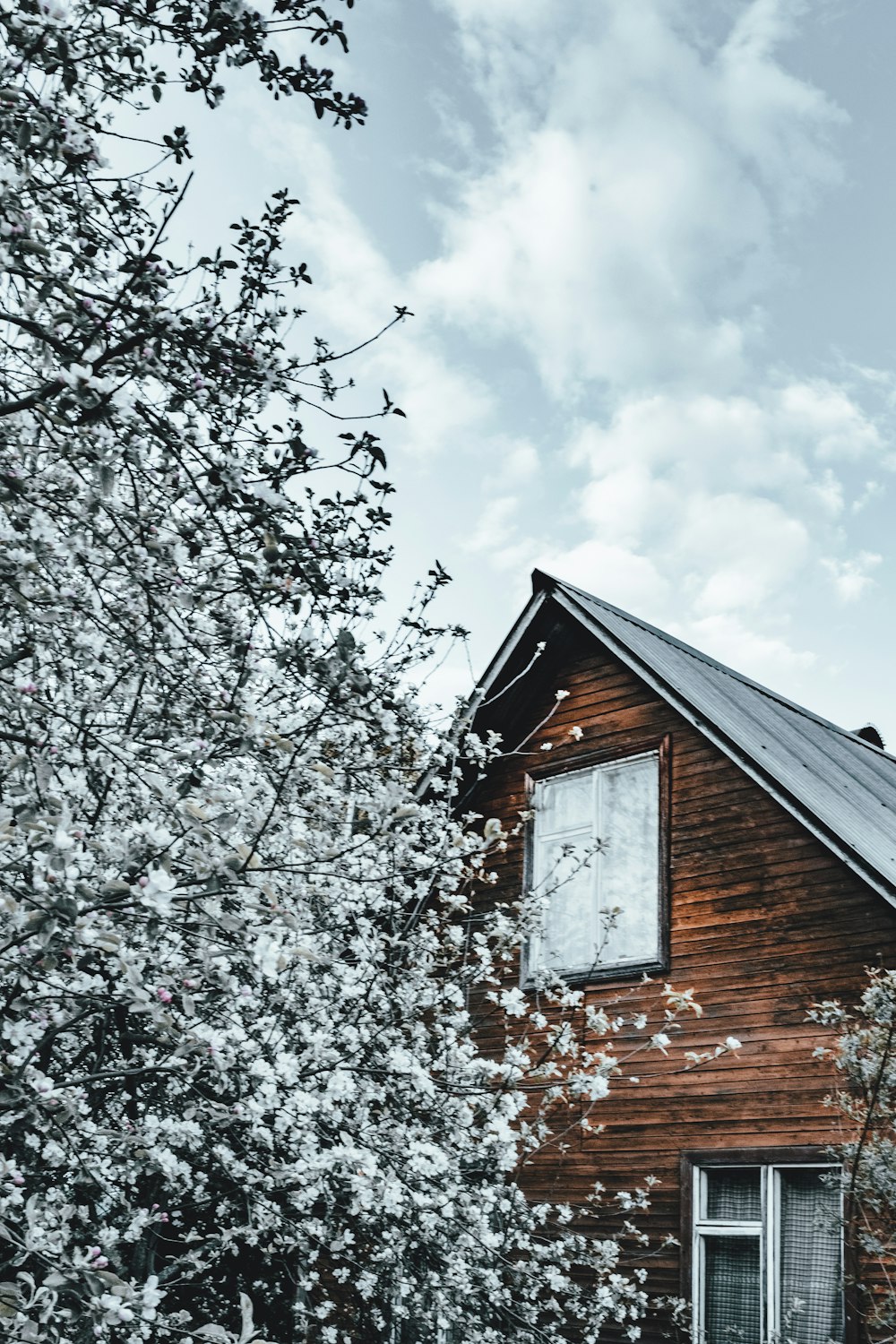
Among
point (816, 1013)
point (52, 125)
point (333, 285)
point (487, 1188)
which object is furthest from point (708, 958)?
point (52, 125)

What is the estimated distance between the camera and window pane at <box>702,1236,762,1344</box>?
861 centimetres

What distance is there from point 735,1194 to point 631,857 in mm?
3006

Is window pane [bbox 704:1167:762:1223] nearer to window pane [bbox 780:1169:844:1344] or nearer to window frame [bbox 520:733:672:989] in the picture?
A: window pane [bbox 780:1169:844:1344]

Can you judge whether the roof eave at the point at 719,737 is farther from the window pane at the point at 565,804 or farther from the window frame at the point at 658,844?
the window pane at the point at 565,804

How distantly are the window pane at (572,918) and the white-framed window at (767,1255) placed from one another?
2360 millimetres

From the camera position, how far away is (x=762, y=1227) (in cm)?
874

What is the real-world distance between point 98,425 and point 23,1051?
2.34 meters

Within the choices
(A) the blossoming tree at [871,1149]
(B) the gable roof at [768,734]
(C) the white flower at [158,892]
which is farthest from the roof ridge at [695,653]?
(C) the white flower at [158,892]

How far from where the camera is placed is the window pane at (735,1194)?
8.95 m

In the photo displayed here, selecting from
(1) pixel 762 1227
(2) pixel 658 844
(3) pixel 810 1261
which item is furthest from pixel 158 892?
(2) pixel 658 844

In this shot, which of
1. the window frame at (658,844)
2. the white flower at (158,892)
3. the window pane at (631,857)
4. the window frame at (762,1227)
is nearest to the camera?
the white flower at (158,892)

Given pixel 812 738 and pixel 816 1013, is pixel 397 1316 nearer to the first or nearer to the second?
pixel 816 1013

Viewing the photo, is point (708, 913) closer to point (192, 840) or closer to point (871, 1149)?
point (871, 1149)

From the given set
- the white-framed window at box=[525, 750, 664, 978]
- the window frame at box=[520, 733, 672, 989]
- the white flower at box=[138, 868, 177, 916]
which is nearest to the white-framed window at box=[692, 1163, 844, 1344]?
the window frame at box=[520, 733, 672, 989]
